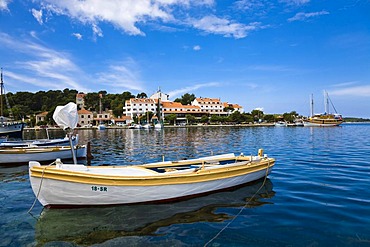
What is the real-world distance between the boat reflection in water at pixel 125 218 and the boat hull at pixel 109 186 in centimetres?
30

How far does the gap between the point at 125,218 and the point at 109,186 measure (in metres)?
1.16

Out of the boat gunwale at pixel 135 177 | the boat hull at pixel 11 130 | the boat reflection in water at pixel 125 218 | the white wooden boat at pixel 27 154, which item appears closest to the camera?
the boat reflection in water at pixel 125 218

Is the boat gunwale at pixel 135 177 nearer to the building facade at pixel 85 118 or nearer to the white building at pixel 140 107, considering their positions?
the white building at pixel 140 107

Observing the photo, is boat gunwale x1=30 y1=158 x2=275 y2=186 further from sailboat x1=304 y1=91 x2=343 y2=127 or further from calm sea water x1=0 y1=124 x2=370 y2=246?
sailboat x1=304 y1=91 x2=343 y2=127

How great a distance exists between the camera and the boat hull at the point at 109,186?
309 inches

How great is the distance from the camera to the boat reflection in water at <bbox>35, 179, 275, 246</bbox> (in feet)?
22.1

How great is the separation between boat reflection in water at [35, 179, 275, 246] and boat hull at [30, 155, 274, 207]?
11.7 inches

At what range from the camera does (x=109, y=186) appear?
8070 millimetres

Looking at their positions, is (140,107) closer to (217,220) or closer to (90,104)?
(90,104)

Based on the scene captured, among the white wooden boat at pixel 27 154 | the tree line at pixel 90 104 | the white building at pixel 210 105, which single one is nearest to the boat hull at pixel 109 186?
the white wooden boat at pixel 27 154

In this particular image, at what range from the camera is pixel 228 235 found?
6.71 m

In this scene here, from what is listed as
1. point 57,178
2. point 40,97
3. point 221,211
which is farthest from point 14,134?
point 40,97

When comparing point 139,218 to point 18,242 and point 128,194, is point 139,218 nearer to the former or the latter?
point 128,194

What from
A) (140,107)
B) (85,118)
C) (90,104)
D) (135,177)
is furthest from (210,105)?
(135,177)
